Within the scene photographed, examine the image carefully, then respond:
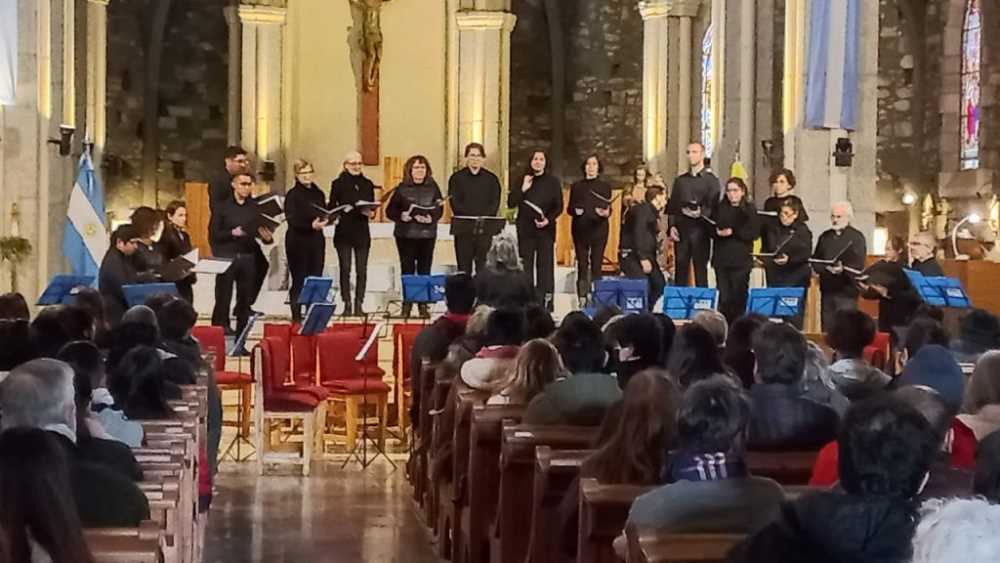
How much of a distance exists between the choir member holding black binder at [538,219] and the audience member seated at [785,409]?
25.3ft

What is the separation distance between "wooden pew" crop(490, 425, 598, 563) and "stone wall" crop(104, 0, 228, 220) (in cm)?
1656

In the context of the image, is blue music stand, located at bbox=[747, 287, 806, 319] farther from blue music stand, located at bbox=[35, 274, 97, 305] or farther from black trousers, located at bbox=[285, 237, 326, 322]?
blue music stand, located at bbox=[35, 274, 97, 305]

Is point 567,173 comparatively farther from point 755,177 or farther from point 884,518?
point 884,518

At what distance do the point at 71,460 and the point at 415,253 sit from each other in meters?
9.35

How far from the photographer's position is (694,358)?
595 cm

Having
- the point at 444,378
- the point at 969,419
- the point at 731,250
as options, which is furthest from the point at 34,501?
the point at 731,250

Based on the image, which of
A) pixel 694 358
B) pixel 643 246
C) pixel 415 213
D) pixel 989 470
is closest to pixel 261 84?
pixel 415 213

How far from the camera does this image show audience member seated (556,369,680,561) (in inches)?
179

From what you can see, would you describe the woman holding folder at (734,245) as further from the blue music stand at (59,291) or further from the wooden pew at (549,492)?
the wooden pew at (549,492)

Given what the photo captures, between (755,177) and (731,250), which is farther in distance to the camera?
(755,177)

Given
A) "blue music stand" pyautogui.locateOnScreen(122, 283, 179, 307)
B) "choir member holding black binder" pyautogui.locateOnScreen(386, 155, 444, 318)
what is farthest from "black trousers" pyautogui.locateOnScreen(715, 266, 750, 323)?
"blue music stand" pyautogui.locateOnScreen(122, 283, 179, 307)

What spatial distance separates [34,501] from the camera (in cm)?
351

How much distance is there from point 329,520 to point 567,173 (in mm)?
14367

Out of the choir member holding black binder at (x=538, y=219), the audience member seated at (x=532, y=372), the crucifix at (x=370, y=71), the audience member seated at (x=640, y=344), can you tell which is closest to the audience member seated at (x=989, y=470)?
the audience member seated at (x=640, y=344)
